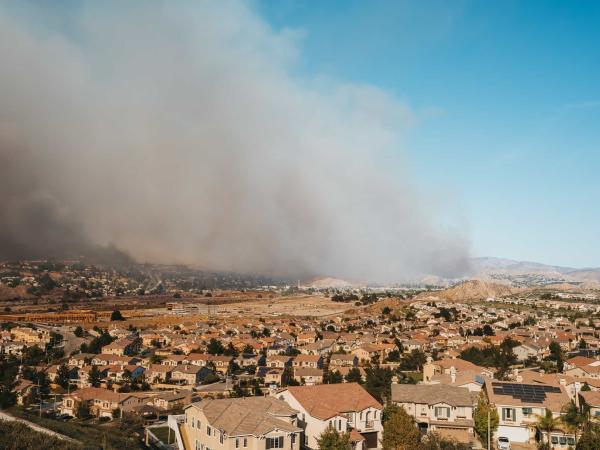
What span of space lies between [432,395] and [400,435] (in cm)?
381

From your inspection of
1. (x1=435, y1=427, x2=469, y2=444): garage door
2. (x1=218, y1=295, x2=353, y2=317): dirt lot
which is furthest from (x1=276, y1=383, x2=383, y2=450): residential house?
(x1=218, y1=295, x2=353, y2=317): dirt lot

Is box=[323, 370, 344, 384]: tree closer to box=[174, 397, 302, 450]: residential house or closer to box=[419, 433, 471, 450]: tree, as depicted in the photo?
box=[419, 433, 471, 450]: tree

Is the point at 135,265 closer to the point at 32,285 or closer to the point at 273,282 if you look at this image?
the point at 273,282

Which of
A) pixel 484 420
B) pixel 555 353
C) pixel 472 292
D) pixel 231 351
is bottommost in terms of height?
pixel 231 351

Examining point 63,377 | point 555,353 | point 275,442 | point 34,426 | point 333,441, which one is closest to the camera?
point 275,442

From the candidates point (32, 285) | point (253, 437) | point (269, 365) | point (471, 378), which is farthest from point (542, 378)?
point (32, 285)

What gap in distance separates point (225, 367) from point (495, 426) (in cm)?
2035

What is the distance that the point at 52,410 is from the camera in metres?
22.2

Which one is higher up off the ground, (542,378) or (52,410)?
(542,378)

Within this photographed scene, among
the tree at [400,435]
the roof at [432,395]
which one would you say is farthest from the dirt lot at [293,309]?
the tree at [400,435]

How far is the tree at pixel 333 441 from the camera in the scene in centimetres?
1316

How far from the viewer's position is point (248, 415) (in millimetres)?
13031

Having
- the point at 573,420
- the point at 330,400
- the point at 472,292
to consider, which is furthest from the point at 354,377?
the point at 472,292

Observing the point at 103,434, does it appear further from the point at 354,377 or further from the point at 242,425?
the point at 354,377
